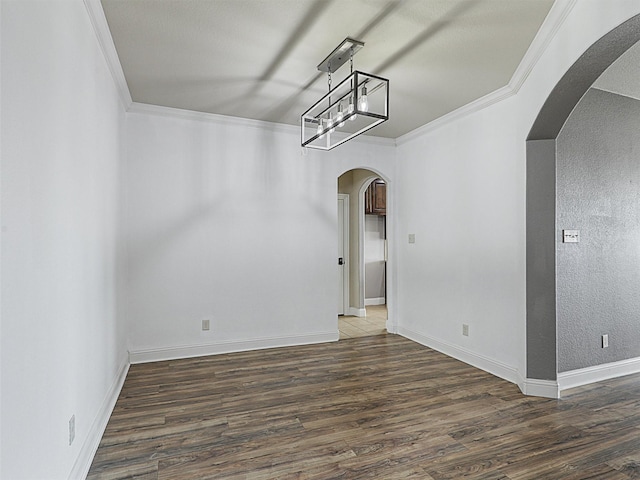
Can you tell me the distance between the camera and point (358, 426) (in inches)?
101

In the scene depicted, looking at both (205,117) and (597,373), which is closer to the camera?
(597,373)

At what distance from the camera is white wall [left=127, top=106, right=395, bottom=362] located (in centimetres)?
392

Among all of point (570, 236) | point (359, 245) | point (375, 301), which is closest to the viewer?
point (570, 236)

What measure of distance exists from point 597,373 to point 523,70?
275cm

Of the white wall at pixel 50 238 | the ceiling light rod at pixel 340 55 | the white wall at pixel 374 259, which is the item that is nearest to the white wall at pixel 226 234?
the white wall at pixel 50 238

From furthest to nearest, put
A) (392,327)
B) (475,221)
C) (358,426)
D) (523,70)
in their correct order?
1. (392,327)
2. (475,221)
3. (523,70)
4. (358,426)

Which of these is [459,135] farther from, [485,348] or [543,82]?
[485,348]

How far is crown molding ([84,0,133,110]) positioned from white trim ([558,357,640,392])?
14.2 ft

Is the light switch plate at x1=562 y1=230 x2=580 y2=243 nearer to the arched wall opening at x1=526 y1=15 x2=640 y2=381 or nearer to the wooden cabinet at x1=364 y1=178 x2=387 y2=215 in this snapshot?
the arched wall opening at x1=526 y1=15 x2=640 y2=381

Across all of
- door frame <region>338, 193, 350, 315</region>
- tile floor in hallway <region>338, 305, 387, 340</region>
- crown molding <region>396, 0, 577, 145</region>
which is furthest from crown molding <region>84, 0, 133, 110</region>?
door frame <region>338, 193, 350, 315</region>

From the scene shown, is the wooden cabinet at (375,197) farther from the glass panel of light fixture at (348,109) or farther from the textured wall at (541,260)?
the textured wall at (541,260)

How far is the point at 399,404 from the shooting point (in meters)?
2.90

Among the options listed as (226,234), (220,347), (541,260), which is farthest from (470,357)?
(226,234)

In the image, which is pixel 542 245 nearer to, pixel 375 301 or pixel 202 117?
pixel 202 117
